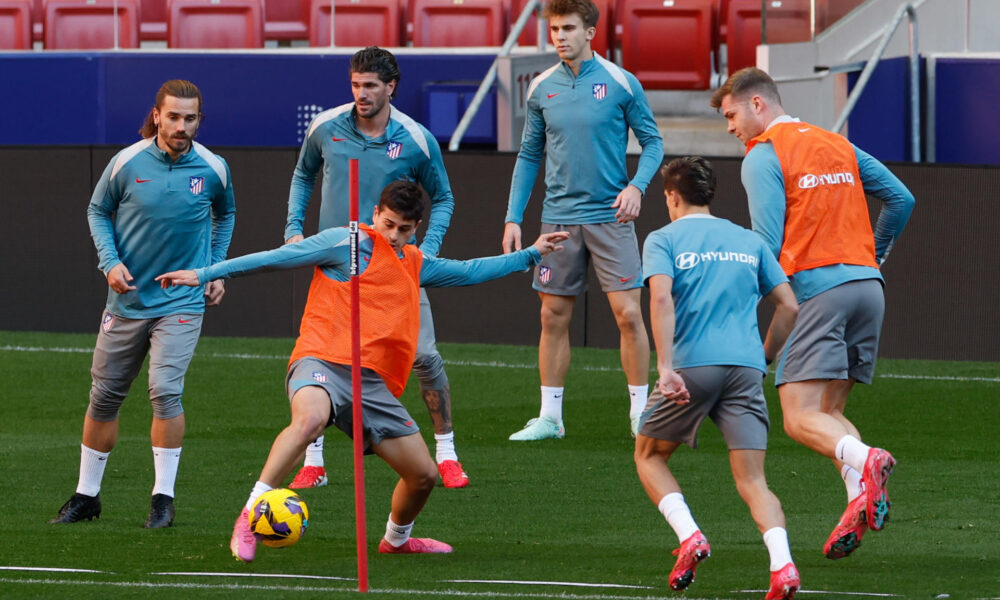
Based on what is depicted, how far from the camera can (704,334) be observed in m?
5.94

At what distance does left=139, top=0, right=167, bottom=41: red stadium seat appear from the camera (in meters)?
17.8

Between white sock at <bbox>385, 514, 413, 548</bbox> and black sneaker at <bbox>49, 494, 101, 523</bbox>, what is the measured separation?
1.56m

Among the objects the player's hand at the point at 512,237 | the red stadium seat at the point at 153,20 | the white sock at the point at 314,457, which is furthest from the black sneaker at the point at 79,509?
the red stadium seat at the point at 153,20

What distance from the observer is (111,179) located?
7.46 metres

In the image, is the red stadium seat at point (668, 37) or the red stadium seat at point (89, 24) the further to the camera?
the red stadium seat at point (89, 24)

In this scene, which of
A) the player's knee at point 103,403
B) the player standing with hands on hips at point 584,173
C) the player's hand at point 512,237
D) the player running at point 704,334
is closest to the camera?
the player running at point 704,334

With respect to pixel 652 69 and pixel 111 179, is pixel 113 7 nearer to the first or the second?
pixel 652 69

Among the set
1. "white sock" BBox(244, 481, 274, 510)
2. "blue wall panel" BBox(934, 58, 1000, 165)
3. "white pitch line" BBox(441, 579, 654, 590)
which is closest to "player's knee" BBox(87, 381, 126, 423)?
"white sock" BBox(244, 481, 274, 510)

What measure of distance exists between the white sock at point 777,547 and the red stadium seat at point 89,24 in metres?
13.0

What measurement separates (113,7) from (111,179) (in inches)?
412

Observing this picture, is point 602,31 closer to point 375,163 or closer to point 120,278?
point 375,163

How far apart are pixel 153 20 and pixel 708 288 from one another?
1299 cm

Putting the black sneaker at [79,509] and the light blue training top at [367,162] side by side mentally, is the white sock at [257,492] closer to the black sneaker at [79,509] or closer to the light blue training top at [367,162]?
the black sneaker at [79,509]

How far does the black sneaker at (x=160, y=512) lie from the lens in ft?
23.9
